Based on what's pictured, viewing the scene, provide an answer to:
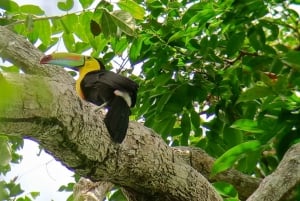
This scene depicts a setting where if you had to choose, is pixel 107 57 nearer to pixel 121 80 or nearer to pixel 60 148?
pixel 121 80

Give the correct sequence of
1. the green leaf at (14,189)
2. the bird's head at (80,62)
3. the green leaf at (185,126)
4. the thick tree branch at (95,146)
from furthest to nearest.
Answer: the bird's head at (80,62)
the green leaf at (185,126)
the green leaf at (14,189)
the thick tree branch at (95,146)

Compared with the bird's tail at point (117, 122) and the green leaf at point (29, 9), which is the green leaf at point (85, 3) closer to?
the green leaf at point (29, 9)

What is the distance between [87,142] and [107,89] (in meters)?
1.25

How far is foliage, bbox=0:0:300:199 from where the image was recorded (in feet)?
7.24

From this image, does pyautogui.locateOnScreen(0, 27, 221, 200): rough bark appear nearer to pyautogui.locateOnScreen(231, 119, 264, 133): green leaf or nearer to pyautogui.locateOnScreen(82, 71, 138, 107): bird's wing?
pyautogui.locateOnScreen(231, 119, 264, 133): green leaf

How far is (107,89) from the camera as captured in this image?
3111mm

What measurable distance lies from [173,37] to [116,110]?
53 cm

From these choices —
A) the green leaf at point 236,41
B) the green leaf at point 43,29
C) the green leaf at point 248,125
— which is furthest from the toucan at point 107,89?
the green leaf at point 236,41

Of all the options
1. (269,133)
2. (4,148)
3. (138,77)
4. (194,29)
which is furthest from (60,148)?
(138,77)

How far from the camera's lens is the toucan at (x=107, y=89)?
210cm

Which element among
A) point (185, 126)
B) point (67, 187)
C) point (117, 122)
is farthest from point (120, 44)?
point (67, 187)

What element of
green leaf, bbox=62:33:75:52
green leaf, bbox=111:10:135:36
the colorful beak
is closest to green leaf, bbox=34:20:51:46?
green leaf, bbox=62:33:75:52

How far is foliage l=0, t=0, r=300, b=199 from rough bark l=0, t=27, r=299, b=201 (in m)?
0.20

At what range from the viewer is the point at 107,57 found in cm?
337
